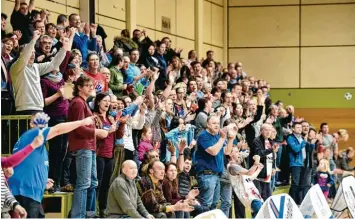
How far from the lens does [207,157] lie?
11938mm

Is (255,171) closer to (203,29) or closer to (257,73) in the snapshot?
(203,29)

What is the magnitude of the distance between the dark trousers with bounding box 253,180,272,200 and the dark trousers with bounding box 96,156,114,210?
4.02 meters

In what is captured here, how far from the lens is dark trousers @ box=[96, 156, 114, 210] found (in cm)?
1021

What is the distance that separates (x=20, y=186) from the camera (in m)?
8.06

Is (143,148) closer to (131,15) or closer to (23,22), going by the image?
(23,22)

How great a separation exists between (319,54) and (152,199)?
1573 cm

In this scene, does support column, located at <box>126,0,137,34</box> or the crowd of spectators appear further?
support column, located at <box>126,0,137,34</box>

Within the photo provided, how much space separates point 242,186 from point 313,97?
12.8 m

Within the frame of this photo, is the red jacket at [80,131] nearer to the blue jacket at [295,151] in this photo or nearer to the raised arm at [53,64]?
the raised arm at [53,64]

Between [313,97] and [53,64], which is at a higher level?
[53,64]

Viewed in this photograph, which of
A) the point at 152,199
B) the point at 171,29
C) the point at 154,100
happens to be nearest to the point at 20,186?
the point at 152,199

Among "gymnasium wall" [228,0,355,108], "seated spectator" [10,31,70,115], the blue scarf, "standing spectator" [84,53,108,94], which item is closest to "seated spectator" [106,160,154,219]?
"seated spectator" [10,31,70,115]

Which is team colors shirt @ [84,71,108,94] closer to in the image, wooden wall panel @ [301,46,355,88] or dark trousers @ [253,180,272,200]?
dark trousers @ [253,180,272,200]

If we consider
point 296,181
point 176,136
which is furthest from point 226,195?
point 296,181
